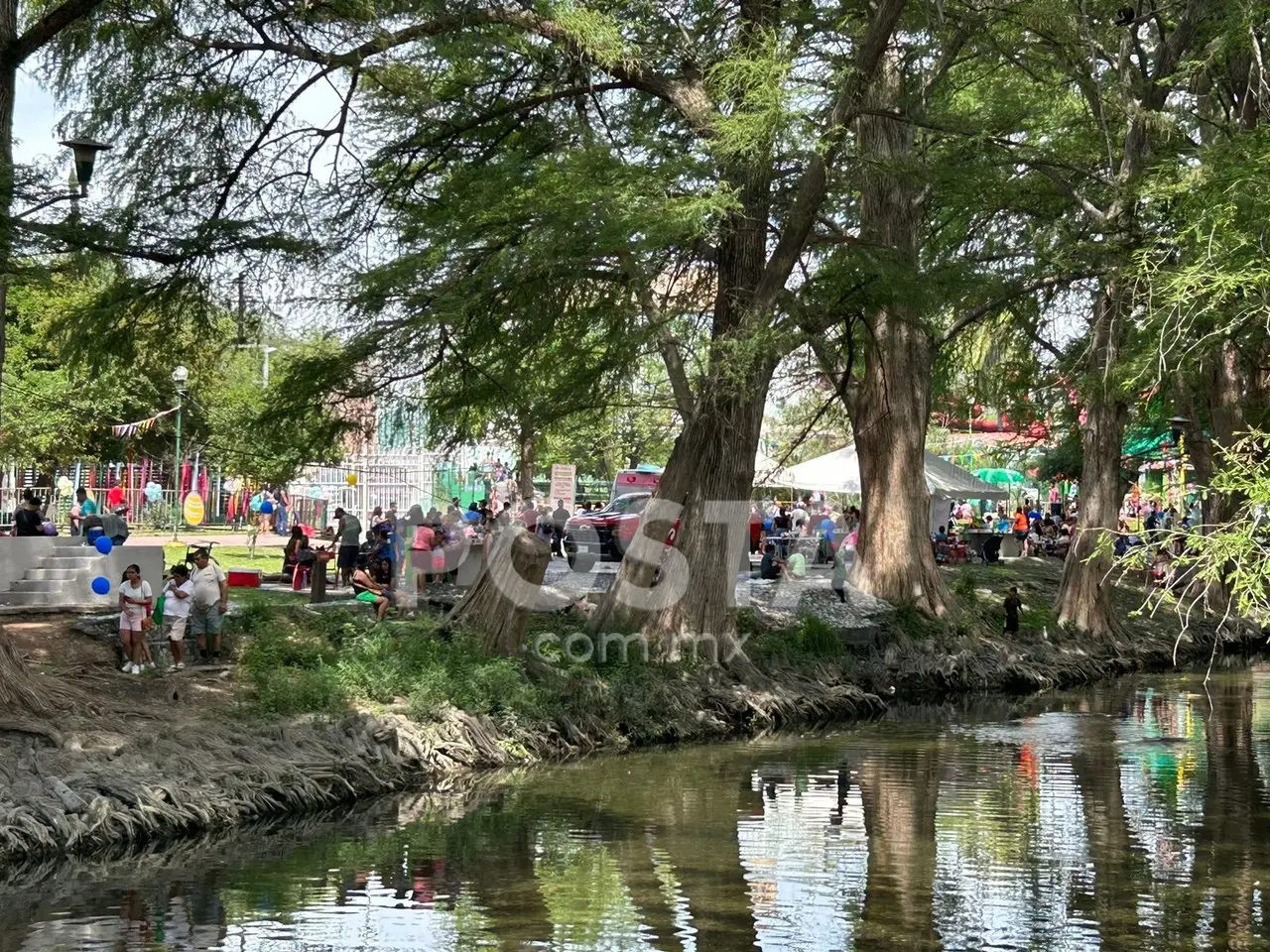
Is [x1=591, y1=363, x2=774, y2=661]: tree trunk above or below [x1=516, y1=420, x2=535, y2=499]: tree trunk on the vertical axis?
below

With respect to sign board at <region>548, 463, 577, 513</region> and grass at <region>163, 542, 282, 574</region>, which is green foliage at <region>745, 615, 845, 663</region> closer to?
sign board at <region>548, 463, 577, 513</region>

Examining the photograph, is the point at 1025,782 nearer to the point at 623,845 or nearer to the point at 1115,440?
the point at 623,845

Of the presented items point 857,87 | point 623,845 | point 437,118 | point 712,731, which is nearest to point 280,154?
point 437,118

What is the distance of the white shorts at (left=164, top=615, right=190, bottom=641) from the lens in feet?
57.6

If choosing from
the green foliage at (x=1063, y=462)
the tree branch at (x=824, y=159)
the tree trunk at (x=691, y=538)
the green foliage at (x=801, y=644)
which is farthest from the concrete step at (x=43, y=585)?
the green foliage at (x=1063, y=462)

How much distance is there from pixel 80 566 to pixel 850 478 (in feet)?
53.0

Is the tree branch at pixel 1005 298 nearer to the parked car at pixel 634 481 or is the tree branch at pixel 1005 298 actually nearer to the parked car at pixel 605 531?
the parked car at pixel 605 531

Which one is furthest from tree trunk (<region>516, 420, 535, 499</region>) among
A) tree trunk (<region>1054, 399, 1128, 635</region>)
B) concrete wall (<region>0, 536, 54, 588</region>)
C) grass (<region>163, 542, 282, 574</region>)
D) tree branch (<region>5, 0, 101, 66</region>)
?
tree trunk (<region>1054, 399, 1128, 635</region>)

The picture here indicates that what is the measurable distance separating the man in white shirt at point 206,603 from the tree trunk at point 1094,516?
1430 cm

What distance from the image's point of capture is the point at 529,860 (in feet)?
42.6

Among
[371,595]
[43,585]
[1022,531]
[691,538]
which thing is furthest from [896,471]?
[1022,531]

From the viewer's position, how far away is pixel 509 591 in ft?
62.7

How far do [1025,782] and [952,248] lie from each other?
11.5 meters

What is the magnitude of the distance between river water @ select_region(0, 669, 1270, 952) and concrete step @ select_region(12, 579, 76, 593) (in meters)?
6.83
